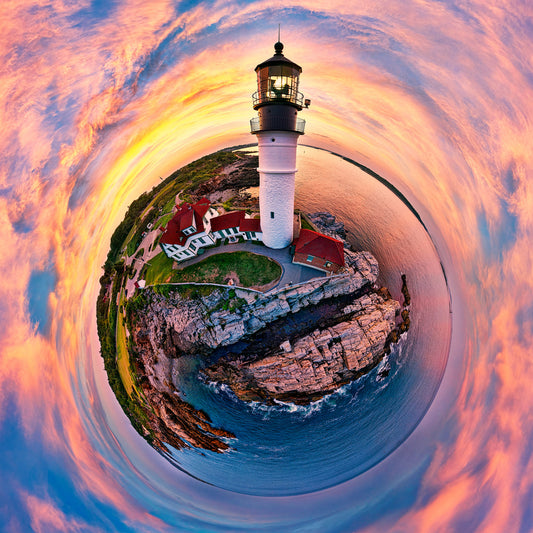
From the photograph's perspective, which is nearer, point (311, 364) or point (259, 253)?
point (311, 364)

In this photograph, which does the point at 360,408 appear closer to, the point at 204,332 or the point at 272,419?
the point at 272,419

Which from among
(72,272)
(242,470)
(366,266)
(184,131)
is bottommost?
(242,470)

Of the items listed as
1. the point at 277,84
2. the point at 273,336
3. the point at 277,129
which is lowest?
the point at 273,336

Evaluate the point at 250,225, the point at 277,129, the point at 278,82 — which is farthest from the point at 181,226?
the point at 278,82

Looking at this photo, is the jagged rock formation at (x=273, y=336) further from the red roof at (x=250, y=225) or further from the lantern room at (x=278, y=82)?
the lantern room at (x=278, y=82)

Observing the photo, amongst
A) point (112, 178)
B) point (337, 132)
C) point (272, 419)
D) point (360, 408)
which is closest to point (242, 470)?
point (272, 419)

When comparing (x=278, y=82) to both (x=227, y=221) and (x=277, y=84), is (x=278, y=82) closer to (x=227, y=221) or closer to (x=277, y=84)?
(x=277, y=84)

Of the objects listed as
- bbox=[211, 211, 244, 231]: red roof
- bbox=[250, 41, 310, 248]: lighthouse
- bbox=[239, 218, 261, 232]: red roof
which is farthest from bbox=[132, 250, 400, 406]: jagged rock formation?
bbox=[250, 41, 310, 248]: lighthouse
